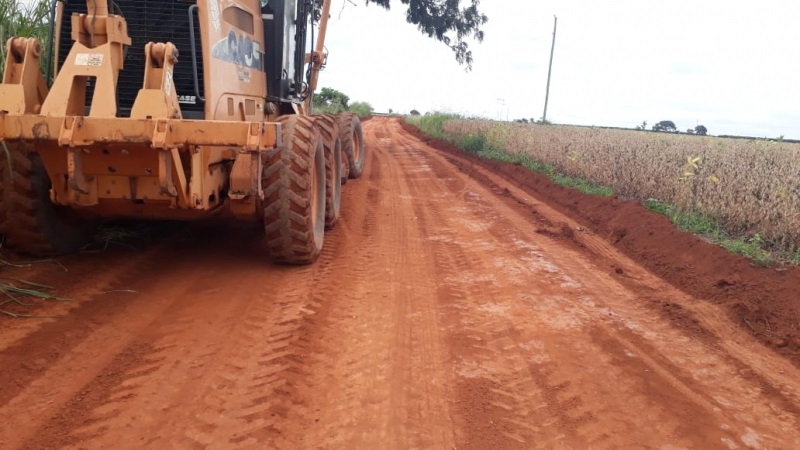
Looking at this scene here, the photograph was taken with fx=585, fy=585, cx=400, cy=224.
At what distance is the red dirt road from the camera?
9.78ft

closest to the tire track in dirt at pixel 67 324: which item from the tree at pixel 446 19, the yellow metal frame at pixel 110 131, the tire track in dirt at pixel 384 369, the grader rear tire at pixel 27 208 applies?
the grader rear tire at pixel 27 208

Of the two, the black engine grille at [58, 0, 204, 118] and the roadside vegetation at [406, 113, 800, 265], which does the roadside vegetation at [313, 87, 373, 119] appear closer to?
the roadside vegetation at [406, 113, 800, 265]

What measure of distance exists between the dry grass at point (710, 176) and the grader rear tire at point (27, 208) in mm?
7259

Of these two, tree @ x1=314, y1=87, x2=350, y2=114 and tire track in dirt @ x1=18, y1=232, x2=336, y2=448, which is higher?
tree @ x1=314, y1=87, x2=350, y2=114

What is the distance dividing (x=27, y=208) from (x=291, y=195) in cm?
219

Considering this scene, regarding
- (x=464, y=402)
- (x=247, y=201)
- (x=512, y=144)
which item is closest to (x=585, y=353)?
(x=464, y=402)

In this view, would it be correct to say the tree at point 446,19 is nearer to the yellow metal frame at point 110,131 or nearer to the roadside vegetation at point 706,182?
the roadside vegetation at point 706,182

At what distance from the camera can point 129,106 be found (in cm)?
506

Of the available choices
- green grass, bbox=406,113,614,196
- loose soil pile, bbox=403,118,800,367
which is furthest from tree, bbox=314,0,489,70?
loose soil pile, bbox=403,118,800,367

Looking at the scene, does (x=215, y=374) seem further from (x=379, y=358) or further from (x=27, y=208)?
(x=27, y=208)

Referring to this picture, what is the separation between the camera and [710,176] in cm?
807

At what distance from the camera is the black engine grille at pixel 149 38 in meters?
5.02

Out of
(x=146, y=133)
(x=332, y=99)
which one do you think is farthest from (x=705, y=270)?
(x=332, y=99)

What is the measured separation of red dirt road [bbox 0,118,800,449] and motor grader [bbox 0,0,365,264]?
513 millimetres
